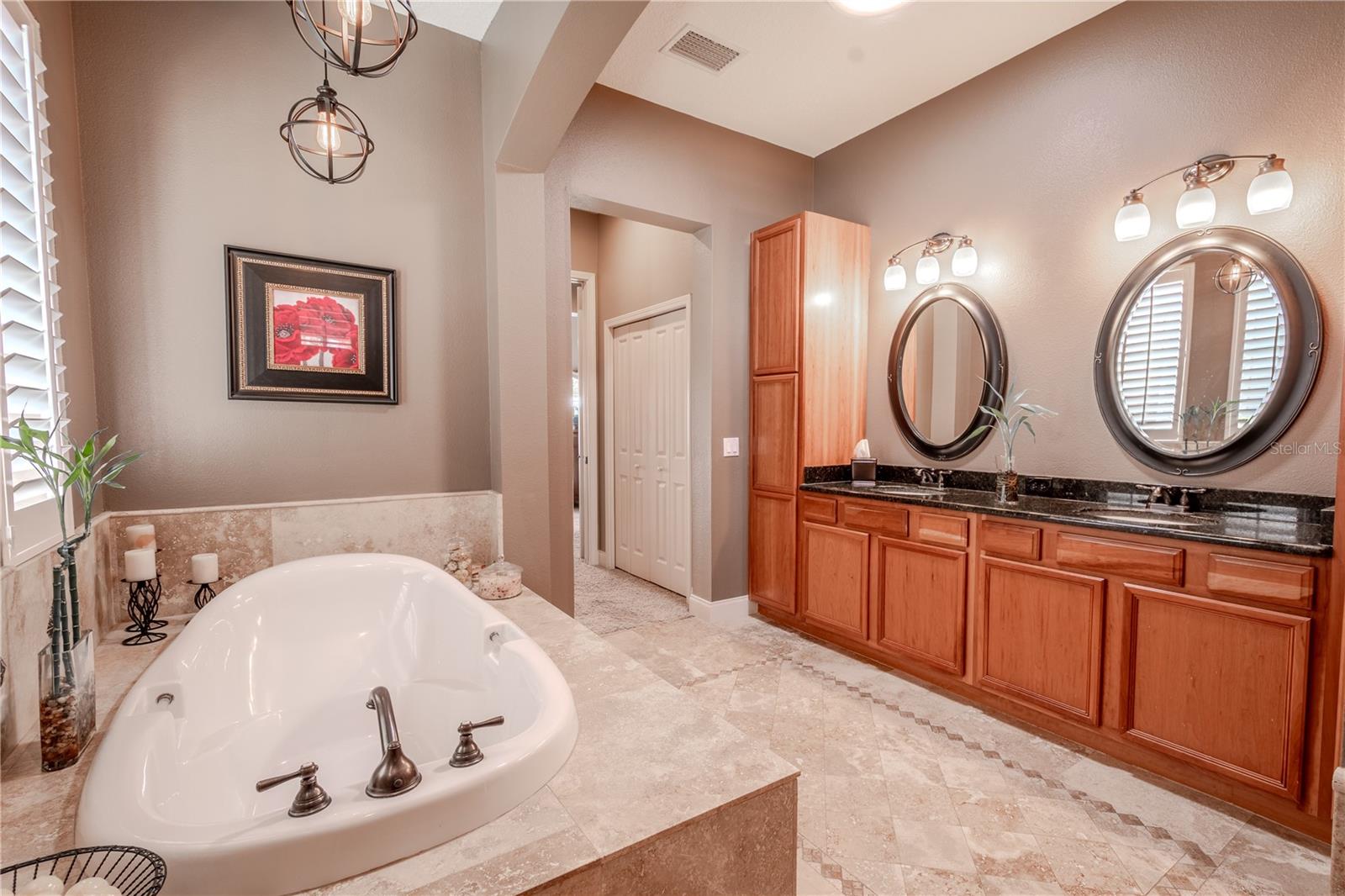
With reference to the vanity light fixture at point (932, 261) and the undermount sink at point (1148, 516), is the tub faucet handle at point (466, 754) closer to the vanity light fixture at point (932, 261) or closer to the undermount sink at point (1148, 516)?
the undermount sink at point (1148, 516)

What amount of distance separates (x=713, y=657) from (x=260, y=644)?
204 cm

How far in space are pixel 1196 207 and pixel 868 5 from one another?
148cm

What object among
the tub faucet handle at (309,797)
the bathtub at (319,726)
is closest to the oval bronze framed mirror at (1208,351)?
the bathtub at (319,726)

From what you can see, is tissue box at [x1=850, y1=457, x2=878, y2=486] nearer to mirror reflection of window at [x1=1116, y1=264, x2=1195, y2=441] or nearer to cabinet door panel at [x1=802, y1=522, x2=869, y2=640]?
cabinet door panel at [x1=802, y1=522, x2=869, y2=640]

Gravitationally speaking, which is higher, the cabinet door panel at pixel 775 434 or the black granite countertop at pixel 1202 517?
the cabinet door panel at pixel 775 434

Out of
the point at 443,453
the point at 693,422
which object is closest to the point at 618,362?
the point at 693,422

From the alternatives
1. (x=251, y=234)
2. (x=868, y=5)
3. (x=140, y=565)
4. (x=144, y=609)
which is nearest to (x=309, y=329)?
(x=251, y=234)

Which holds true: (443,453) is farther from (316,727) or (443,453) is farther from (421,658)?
(316,727)

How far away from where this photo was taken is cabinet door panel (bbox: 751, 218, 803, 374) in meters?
3.41

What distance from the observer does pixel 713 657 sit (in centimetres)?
318

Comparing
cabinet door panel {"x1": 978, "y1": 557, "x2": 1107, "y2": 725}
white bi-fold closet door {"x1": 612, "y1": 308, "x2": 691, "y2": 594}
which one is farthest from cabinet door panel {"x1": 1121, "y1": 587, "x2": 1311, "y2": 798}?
white bi-fold closet door {"x1": 612, "y1": 308, "x2": 691, "y2": 594}

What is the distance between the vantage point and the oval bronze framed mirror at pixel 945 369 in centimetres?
311

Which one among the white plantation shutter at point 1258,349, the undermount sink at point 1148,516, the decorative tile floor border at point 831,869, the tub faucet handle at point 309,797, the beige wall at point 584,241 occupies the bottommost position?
the decorative tile floor border at point 831,869

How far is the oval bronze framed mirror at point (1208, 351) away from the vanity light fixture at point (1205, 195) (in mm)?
113
